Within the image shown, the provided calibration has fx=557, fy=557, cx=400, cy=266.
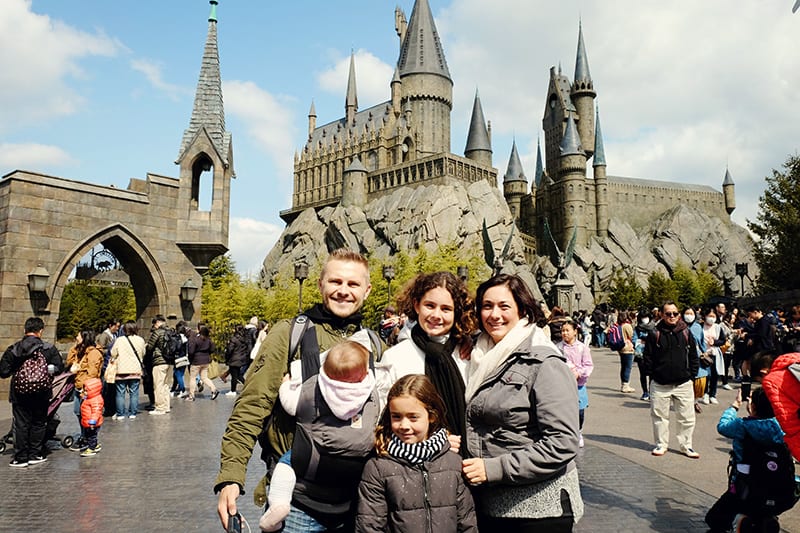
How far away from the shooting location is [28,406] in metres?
6.95

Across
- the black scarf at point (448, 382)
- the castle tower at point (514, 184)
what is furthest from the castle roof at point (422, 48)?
the black scarf at point (448, 382)

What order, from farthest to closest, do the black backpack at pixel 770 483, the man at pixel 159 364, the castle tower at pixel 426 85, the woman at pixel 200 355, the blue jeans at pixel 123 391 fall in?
the castle tower at pixel 426 85
the woman at pixel 200 355
the man at pixel 159 364
the blue jeans at pixel 123 391
the black backpack at pixel 770 483

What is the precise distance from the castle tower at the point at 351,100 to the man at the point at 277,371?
280ft

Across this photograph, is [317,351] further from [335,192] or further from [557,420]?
[335,192]

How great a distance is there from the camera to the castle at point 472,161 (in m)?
70.6

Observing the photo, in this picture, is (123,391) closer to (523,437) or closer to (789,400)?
(523,437)

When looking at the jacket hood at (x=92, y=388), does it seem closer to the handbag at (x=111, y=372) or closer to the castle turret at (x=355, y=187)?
the handbag at (x=111, y=372)

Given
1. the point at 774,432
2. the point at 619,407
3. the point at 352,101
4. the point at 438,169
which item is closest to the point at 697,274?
the point at 438,169

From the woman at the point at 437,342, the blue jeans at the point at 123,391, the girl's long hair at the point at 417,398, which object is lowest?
the blue jeans at the point at 123,391

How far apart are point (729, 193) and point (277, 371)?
98133 mm

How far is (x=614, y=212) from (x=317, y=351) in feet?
260

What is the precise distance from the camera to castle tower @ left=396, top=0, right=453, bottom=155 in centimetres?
7625

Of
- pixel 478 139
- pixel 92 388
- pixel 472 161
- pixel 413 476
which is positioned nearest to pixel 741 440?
pixel 413 476

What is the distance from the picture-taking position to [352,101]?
89000 mm
